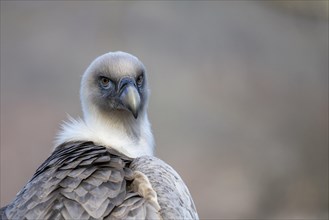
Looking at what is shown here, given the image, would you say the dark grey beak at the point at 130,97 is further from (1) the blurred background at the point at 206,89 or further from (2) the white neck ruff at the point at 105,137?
(1) the blurred background at the point at 206,89

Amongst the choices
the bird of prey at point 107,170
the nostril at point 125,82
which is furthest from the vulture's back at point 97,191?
the nostril at point 125,82

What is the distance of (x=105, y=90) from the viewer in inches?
146

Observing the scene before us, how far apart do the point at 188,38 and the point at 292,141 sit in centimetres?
159

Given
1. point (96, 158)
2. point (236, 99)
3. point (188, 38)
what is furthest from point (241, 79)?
point (96, 158)

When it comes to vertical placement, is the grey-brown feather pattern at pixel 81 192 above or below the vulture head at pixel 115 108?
below

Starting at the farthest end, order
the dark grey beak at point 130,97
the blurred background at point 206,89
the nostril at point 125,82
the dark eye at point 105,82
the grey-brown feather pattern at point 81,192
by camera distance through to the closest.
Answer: the blurred background at point 206,89, the dark eye at point 105,82, the nostril at point 125,82, the dark grey beak at point 130,97, the grey-brown feather pattern at point 81,192

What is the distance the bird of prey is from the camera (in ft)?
8.98

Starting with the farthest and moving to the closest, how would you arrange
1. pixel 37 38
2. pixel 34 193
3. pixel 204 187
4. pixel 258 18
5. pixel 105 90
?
pixel 258 18
pixel 37 38
pixel 204 187
pixel 105 90
pixel 34 193

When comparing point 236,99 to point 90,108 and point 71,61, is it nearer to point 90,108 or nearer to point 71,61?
point 71,61

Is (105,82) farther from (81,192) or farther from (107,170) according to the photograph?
(81,192)

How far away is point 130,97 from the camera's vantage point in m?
3.45

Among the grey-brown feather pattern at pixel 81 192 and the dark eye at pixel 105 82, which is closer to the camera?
the grey-brown feather pattern at pixel 81 192

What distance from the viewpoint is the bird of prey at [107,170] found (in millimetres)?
2738

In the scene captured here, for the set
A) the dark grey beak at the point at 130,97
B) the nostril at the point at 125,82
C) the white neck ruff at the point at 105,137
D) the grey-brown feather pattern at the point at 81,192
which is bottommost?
the grey-brown feather pattern at the point at 81,192
